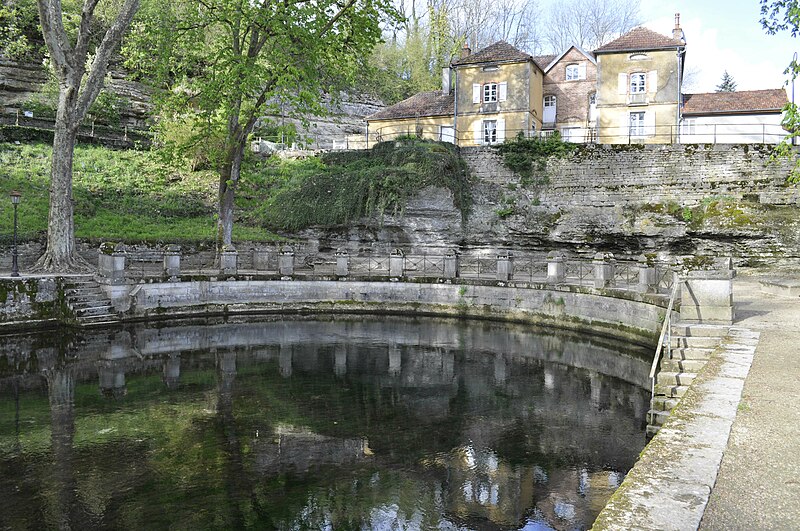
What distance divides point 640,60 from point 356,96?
22.6 meters

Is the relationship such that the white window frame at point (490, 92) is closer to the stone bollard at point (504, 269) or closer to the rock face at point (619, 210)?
the rock face at point (619, 210)

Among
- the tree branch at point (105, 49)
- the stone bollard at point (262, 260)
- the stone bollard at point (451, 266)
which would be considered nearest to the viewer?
the tree branch at point (105, 49)

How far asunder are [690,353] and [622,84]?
25.6 m

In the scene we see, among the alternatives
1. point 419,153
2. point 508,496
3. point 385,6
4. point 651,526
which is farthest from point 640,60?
point 651,526

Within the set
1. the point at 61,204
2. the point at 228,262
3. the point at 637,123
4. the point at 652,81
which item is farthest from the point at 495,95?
the point at 61,204

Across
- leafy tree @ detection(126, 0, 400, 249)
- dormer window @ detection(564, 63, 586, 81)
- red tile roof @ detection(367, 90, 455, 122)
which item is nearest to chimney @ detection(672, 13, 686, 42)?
dormer window @ detection(564, 63, 586, 81)

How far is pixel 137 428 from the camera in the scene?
9273 mm

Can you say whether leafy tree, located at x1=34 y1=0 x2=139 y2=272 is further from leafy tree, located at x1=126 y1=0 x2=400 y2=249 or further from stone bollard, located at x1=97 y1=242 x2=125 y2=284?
leafy tree, located at x1=126 y1=0 x2=400 y2=249

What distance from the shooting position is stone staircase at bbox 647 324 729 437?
8719 mm

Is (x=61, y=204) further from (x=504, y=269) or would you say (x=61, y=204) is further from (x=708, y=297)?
(x=708, y=297)

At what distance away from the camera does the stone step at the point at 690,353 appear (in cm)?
952

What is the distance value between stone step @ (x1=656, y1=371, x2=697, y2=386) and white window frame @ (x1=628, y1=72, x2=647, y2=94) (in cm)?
2607

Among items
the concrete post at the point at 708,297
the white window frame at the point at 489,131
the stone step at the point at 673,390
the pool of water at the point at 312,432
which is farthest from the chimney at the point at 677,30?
the stone step at the point at 673,390

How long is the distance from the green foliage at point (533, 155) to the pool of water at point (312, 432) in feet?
43.0
